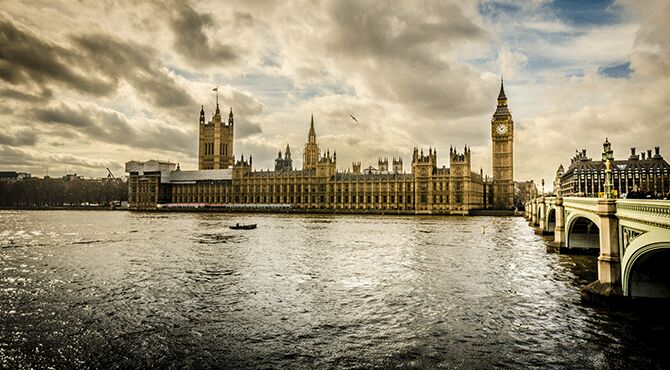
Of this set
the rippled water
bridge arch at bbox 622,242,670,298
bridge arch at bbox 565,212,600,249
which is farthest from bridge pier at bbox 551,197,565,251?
bridge arch at bbox 622,242,670,298

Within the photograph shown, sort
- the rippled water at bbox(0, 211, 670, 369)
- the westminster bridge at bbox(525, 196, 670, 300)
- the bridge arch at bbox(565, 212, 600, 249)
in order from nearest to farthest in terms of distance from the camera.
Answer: the rippled water at bbox(0, 211, 670, 369) → the westminster bridge at bbox(525, 196, 670, 300) → the bridge arch at bbox(565, 212, 600, 249)

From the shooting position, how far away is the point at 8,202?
15388cm

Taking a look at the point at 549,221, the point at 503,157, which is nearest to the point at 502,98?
the point at 503,157

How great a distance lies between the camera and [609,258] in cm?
1587

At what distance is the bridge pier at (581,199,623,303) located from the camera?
15.8m

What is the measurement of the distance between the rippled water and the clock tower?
88334mm

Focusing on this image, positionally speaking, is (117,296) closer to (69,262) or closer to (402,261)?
(69,262)

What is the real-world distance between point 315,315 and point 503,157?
112 metres

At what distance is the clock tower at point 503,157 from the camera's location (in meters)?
113

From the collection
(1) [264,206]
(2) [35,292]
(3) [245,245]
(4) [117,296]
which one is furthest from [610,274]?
(1) [264,206]

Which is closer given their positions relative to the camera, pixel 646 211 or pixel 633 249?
pixel 646 211

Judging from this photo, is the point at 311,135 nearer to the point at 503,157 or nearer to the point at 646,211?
the point at 503,157

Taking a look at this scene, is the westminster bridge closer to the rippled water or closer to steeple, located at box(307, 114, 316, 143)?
the rippled water

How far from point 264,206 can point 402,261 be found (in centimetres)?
9881
